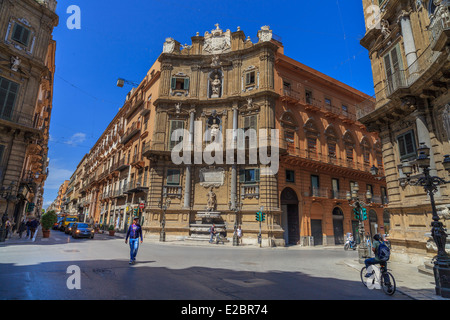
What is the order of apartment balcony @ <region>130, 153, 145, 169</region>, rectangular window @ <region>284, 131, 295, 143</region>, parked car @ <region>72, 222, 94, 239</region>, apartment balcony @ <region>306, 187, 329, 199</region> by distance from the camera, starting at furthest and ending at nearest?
apartment balcony @ <region>130, 153, 145, 169</region> < apartment balcony @ <region>306, 187, 329, 199</region> < rectangular window @ <region>284, 131, 295, 143</region> < parked car @ <region>72, 222, 94, 239</region>

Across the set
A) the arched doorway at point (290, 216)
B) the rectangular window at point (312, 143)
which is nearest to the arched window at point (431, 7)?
the rectangular window at point (312, 143)

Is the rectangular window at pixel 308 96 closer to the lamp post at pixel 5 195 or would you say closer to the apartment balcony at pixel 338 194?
the apartment balcony at pixel 338 194

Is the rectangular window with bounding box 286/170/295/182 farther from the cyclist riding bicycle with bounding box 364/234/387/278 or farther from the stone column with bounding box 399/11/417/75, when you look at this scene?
the cyclist riding bicycle with bounding box 364/234/387/278

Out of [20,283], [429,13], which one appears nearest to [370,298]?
[20,283]

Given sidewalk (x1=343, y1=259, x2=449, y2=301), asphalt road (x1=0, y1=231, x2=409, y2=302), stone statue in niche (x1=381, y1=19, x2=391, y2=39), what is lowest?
sidewalk (x1=343, y1=259, x2=449, y2=301)

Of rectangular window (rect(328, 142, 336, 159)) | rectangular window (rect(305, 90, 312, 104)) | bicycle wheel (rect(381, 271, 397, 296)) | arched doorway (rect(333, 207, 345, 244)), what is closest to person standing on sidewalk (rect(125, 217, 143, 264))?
bicycle wheel (rect(381, 271, 397, 296))

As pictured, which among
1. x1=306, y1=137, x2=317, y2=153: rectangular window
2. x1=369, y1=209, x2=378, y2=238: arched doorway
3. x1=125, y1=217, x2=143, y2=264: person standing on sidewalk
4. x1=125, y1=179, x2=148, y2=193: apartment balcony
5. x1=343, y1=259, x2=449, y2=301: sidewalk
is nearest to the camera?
x1=343, y1=259, x2=449, y2=301: sidewalk

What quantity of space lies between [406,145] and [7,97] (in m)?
25.0

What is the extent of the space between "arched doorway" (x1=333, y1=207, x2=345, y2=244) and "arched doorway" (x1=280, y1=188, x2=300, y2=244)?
5.03m

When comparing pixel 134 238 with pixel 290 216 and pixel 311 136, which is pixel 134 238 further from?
pixel 311 136

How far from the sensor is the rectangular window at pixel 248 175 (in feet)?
77.0

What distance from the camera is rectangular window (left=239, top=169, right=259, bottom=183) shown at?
2348cm

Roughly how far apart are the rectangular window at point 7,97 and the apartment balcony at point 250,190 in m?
18.6

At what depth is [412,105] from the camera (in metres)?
11.7
